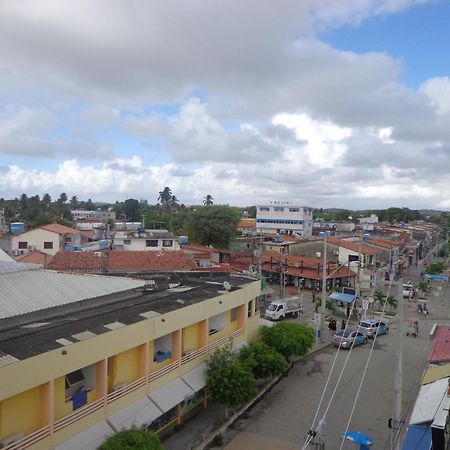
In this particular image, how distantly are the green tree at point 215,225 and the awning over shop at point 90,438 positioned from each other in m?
46.3

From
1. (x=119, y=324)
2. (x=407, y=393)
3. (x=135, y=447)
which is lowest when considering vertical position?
(x=407, y=393)

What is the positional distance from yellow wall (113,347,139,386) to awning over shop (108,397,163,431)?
76 cm

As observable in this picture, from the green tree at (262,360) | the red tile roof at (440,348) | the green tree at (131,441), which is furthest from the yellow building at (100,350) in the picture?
the red tile roof at (440,348)

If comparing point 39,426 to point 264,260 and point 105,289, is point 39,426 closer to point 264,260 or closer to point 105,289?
point 105,289

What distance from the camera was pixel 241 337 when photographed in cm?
1959

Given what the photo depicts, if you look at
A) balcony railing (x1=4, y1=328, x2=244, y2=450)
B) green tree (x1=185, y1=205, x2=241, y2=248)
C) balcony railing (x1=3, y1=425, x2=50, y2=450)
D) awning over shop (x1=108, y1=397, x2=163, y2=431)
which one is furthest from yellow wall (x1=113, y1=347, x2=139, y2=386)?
green tree (x1=185, y1=205, x2=241, y2=248)

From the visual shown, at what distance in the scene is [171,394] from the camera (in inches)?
569

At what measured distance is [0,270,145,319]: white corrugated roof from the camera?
14578 mm

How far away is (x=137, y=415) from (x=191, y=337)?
409cm

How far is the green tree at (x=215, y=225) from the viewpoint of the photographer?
58.2m

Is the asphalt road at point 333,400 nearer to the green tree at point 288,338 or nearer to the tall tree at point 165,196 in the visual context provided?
the green tree at point 288,338

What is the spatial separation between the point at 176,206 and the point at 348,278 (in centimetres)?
8675

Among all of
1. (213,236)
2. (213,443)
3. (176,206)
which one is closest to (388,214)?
(176,206)

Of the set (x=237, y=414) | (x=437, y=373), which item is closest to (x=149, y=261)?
(x=237, y=414)
